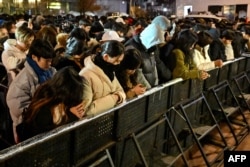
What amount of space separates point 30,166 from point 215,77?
3.96m

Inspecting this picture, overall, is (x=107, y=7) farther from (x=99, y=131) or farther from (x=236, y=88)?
(x=99, y=131)

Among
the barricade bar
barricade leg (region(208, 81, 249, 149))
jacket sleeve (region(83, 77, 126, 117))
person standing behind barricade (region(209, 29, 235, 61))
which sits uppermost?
person standing behind barricade (region(209, 29, 235, 61))

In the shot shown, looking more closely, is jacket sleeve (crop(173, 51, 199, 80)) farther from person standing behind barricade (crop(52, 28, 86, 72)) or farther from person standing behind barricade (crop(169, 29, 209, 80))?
person standing behind barricade (crop(52, 28, 86, 72))

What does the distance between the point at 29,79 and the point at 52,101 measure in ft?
2.00

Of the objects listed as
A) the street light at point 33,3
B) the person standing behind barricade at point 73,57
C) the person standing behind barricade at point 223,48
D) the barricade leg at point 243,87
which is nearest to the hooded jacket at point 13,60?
the person standing behind barricade at point 73,57

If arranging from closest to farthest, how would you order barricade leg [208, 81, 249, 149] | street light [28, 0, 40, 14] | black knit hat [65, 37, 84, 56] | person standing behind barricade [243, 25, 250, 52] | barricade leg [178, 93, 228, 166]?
black knit hat [65, 37, 84, 56], barricade leg [178, 93, 228, 166], barricade leg [208, 81, 249, 149], person standing behind barricade [243, 25, 250, 52], street light [28, 0, 40, 14]

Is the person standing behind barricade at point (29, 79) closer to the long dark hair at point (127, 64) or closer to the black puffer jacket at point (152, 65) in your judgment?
the long dark hair at point (127, 64)

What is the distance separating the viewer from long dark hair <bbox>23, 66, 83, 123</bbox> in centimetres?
263

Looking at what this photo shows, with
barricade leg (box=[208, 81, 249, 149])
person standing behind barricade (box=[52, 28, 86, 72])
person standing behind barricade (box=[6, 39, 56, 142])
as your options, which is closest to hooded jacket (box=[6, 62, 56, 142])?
person standing behind barricade (box=[6, 39, 56, 142])

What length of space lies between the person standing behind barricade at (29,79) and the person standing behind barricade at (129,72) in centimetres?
77

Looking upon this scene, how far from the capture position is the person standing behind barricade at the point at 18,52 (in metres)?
4.28

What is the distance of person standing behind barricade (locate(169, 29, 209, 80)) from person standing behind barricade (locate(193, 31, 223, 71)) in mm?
355

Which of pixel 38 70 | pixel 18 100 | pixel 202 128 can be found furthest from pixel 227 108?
pixel 18 100

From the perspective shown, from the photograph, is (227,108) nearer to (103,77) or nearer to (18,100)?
(103,77)
